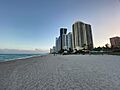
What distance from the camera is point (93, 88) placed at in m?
4.70

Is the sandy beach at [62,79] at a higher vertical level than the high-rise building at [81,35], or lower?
lower

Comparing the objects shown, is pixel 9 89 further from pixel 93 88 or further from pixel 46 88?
pixel 93 88

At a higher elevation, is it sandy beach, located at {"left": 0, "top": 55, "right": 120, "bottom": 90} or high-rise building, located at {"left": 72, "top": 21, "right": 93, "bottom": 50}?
high-rise building, located at {"left": 72, "top": 21, "right": 93, "bottom": 50}

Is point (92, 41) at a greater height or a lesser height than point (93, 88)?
greater

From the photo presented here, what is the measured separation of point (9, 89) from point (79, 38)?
479 feet

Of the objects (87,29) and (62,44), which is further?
(62,44)

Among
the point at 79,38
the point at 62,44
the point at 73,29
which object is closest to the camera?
the point at 79,38

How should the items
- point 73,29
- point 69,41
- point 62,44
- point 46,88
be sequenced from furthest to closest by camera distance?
point 62,44 < point 69,41 < point 73,29 < point 46,88

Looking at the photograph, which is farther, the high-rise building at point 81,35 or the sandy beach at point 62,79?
the high-rise building at point 81,35

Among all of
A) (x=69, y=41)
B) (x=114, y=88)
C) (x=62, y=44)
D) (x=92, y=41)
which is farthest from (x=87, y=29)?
(x=114, y=88)

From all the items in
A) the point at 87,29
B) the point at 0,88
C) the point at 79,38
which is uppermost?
the point at 87,29

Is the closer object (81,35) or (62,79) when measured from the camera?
(62,79)

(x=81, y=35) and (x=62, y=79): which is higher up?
(x=81, y=35)

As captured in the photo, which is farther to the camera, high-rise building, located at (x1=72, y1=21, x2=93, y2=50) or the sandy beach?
high-rise building, located at (x1=72, y1=21, x2=93, y2=50)
